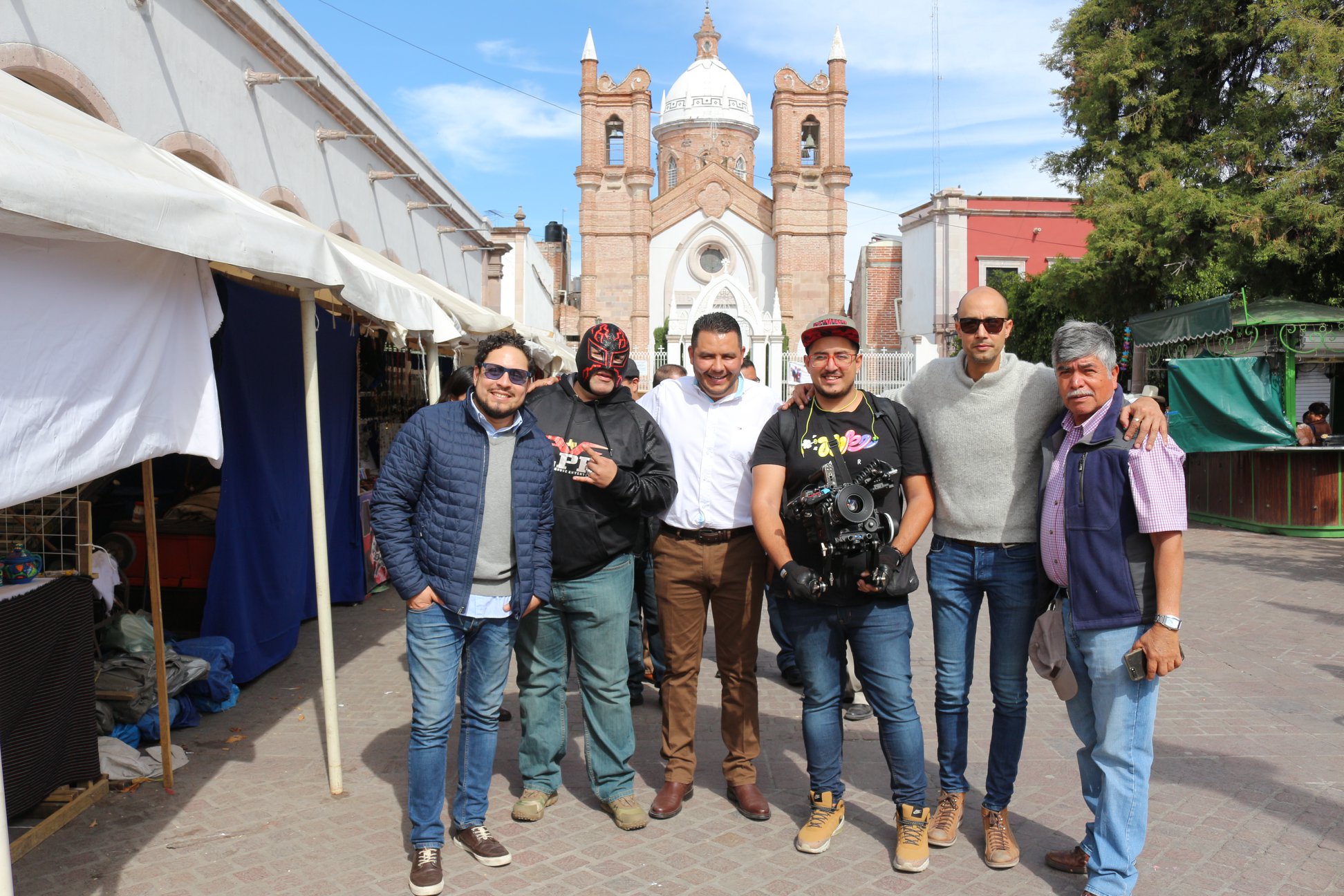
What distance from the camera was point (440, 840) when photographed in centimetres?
360

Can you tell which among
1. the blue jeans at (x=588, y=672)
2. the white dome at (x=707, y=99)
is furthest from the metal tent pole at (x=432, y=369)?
the white dome at (x=707, y=99)

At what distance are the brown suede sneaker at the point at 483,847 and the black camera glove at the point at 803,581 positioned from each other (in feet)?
4.66

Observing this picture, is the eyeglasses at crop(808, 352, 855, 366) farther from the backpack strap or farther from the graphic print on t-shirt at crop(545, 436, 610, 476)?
the graphic print on t-shirt at crop(545, 436, 610, 476)

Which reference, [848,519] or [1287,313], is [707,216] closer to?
[1287,313]

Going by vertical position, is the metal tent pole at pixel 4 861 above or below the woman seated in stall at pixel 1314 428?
below

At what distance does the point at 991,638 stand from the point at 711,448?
4.25ft

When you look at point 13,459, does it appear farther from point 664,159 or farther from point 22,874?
point 664,159

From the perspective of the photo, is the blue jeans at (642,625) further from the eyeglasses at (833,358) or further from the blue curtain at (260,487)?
the eyeglasses at (833,358)

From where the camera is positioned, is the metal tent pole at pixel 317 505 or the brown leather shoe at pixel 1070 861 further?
the metal tent pole at pixel 317 505

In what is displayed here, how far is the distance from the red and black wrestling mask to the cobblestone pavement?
1796 millimetres

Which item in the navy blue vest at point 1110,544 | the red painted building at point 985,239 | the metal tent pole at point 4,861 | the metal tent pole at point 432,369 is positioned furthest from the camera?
the red painted building at point 985,239

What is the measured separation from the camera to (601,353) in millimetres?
3990

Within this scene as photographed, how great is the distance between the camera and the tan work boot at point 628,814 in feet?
13.0

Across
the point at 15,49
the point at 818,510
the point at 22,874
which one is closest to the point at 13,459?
the point at 22,874
